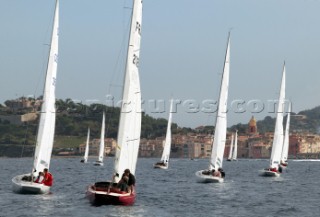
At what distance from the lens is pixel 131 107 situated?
111 ft

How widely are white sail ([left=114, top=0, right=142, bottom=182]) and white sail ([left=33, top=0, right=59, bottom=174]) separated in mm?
7165

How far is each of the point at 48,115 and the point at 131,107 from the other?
8.16 meters

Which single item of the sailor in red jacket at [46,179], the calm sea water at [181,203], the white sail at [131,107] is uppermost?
the white sail at [131,107]

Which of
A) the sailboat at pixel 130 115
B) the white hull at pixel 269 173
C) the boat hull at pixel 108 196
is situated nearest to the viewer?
the boat hull at pixel 108 196

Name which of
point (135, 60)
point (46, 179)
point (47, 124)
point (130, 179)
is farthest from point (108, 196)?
point (47, 124)

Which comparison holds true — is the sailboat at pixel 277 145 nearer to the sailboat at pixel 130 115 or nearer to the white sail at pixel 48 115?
the white sail at pixel 48 115

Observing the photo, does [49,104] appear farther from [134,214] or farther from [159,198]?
[134,214]

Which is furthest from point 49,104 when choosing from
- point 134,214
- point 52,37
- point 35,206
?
point 134,214

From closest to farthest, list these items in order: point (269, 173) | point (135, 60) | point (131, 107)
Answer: point (131, 107) < point (135, 60) < point (269, 173)

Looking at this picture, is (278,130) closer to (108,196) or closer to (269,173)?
(269,173)

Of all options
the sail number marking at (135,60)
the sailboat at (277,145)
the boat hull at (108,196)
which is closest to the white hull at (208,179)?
the sailboat at (277,145)

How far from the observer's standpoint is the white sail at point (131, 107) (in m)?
33.7

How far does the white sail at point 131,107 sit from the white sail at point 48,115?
23.5 ft

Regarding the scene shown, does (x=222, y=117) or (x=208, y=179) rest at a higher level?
(x=222, y=117)
